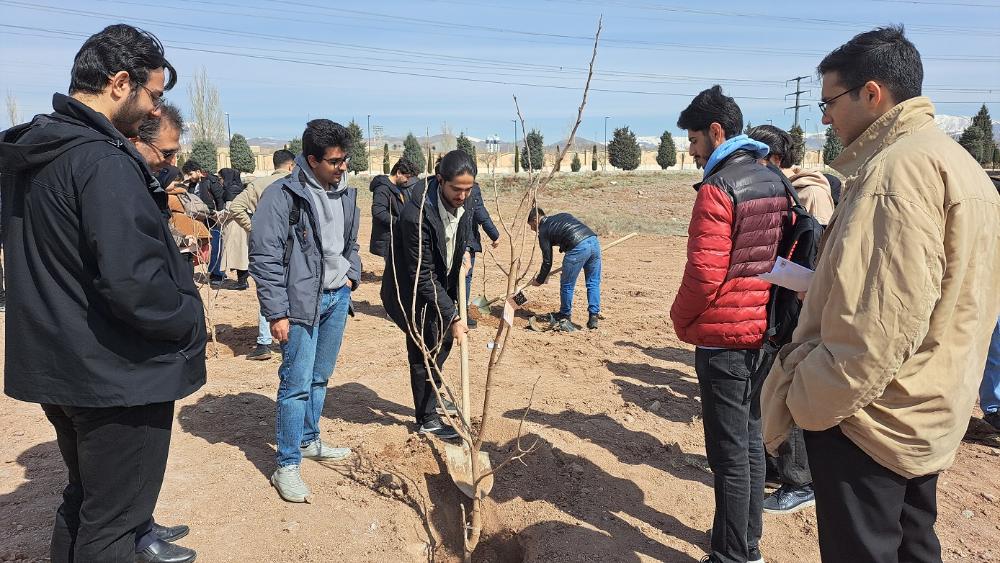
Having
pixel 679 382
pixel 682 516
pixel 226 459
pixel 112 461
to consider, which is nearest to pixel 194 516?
pixel 226 459

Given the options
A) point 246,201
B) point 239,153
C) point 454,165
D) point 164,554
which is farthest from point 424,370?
point 239,153

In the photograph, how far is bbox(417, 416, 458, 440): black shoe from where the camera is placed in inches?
158

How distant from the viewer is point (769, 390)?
1.79m

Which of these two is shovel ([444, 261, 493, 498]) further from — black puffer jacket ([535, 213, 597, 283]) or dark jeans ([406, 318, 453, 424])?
black puffer jacket ([535, 213, 597, 283])

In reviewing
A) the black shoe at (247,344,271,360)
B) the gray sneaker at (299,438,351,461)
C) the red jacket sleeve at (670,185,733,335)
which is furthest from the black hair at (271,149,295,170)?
the red jacket sleeve at (670,185,733,335)

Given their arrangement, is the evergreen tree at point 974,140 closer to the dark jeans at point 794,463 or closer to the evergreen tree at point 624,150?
the evergreen tree at point 624,150

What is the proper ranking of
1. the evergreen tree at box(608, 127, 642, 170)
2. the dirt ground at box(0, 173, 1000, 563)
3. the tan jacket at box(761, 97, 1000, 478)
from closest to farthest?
1. the tan jacket at box(761, 97, 1000, 478)
2. the dirt ground at box(0, 173, 1000, 563)
3. the evergreen tree at box(608, 127, 642, 170)

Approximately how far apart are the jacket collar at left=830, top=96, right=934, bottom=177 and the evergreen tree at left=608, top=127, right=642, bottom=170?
3757cm

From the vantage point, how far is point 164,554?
260 centimetres

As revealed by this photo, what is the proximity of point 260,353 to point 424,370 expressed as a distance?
2.49 m

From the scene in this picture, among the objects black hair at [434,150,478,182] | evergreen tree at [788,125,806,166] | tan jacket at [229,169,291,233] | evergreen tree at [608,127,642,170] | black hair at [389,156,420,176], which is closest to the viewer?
black hair at [434,150,478,182]

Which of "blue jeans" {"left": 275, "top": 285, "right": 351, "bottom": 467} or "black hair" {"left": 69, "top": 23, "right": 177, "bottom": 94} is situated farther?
"blue jeans" {"left": 275, "top": 285, "right": 351, "bottom": 467}

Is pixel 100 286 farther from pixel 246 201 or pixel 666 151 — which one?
pixel 666 151

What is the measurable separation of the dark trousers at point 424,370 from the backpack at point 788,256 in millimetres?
1957
